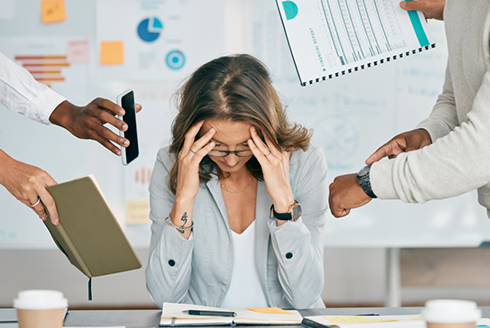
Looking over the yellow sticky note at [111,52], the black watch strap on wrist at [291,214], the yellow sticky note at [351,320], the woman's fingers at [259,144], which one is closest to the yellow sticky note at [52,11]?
the yellow sticky note at [111,52]

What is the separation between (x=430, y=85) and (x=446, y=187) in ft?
5.26

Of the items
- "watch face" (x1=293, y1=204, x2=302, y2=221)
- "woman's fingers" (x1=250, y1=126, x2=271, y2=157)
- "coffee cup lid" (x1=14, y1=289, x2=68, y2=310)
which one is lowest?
"watch face" (x1=293, y1=204, x2=302, y2=221)

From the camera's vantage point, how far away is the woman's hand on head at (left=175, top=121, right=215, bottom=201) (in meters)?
1.23

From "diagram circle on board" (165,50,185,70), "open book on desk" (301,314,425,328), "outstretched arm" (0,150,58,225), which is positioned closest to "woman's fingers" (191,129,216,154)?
"outstretched arm" (0,150,58,225)

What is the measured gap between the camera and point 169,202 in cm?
133

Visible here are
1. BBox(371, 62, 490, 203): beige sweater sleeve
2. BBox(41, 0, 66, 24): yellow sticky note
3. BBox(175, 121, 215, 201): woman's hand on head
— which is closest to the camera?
BBox(371, 62, 490, 203): beige sweater sleeve

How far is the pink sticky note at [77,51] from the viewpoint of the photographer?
2.20 metres

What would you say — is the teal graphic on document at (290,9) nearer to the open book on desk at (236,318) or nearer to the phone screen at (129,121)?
the phone screen at (129,121)

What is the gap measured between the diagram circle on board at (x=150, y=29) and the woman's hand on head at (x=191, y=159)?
115cm

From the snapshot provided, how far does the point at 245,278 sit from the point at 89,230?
0.52 metres

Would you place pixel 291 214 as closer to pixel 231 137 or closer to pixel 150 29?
pixel 231 137

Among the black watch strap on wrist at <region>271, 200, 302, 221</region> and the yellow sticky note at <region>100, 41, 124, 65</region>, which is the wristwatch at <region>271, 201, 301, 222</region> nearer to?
the black watch strap on wrist at <region>271, 200, 302, 221</region>

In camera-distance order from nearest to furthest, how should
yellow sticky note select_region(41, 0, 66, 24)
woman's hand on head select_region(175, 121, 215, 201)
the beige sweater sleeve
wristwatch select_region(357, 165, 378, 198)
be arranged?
the beige sweater sleeve, wristwatch select_region(357, 165, 378, 198), woman's hand on head select_region(175, 121, 215, 201), yellow sticky note select_region(41, 0, 66, 24)

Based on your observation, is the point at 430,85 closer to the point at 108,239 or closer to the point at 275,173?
the point at 275,173
